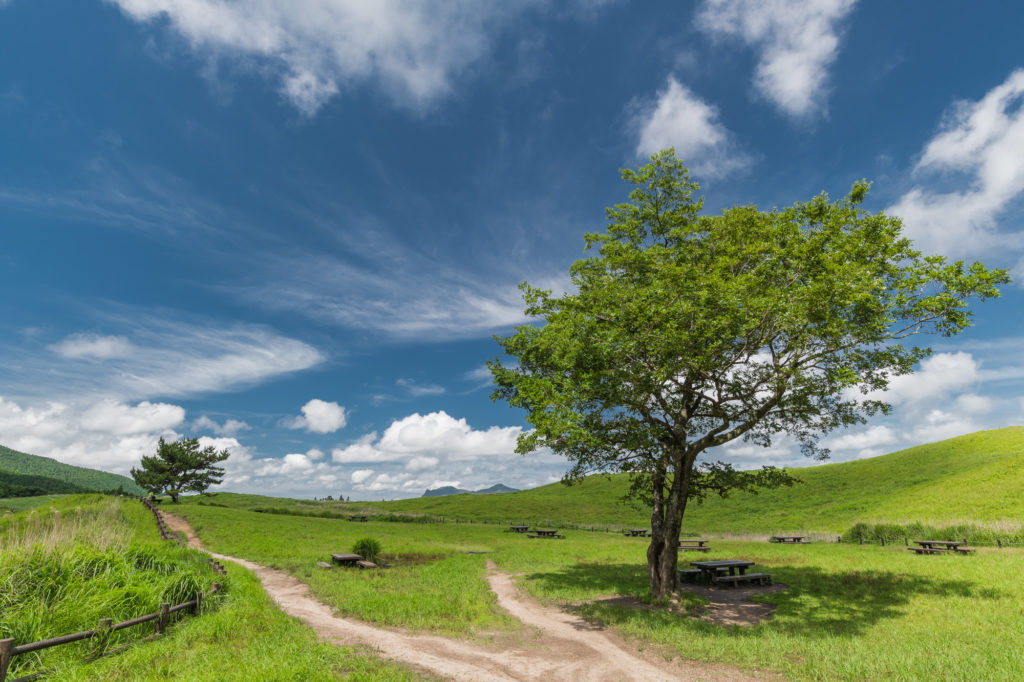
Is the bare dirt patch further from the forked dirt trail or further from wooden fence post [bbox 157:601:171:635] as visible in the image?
wooden fence post [bbox 157:601:171:635]

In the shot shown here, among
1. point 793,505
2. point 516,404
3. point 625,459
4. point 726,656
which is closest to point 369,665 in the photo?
point 726,656

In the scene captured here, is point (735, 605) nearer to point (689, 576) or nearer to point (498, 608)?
point (689, 576)

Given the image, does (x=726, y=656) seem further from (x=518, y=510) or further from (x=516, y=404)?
(x=518, y=510)

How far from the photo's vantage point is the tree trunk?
18938mm

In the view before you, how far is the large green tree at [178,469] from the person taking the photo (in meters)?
81.8

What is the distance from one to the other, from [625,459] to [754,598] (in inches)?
316

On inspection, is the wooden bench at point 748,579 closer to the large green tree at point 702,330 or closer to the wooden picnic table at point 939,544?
the large green tree at point 702,330

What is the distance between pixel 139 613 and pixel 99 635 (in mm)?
2155

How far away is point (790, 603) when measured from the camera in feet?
60.3

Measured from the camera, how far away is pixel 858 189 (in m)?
19.2

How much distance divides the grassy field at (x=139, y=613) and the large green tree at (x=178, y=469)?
81243 mm

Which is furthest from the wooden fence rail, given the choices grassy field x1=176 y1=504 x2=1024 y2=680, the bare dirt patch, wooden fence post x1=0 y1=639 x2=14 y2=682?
the bare dirt patch

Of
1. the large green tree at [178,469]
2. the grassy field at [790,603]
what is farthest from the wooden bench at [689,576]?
the large green tree at [178,469]

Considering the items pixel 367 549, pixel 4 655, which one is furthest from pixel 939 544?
pixel 4 655
